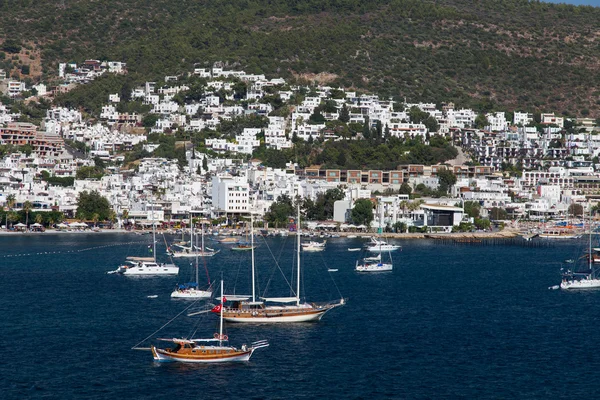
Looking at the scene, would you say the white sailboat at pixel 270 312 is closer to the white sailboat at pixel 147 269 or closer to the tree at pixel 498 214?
the white sailboat at pixel 147 269

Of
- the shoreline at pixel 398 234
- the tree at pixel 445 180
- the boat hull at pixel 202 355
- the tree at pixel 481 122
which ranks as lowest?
the boat hull at pixel 202 355

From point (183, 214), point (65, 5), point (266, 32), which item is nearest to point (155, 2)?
point (65, 5)

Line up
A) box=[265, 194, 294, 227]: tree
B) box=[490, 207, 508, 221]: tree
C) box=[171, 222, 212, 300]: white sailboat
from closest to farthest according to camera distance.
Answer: box=[171, 222, 212, 300]: white sailboat → box=[265, 194, 294, 227]: tree → box=[490, 207, 508, 221]: tree

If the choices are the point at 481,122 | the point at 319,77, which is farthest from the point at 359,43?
the point at 481,122

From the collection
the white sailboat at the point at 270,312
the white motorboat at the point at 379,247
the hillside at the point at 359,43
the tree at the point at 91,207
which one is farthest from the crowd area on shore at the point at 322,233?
the hillside at the point at 359,43

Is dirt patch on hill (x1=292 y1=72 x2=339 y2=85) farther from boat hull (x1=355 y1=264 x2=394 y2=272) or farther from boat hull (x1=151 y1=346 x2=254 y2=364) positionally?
boat hull (x1=151 y1=346 x2=254 y2=364)

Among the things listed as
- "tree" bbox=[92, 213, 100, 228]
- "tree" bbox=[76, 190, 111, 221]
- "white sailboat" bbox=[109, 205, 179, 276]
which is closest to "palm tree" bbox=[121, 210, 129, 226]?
"tree" bbox=[76, 190, 111, 221]

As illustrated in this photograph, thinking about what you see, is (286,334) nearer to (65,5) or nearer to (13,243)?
(13,243)
